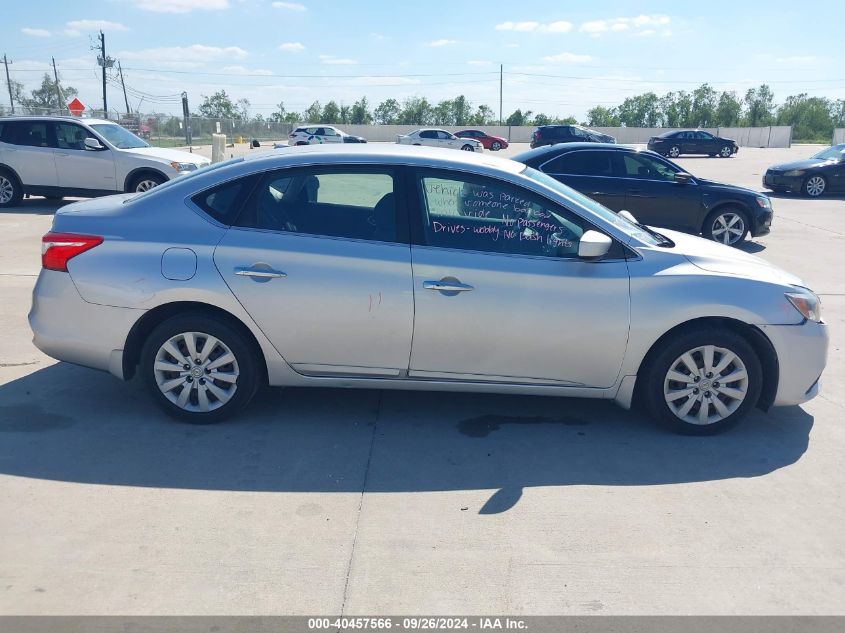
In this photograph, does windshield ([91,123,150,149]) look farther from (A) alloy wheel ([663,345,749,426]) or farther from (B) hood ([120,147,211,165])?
(A) alloy wheel ([663,345,749,426])

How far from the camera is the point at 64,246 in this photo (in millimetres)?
4688

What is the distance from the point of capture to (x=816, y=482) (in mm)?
4266

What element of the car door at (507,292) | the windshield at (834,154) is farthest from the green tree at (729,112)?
the car door at (507,292)

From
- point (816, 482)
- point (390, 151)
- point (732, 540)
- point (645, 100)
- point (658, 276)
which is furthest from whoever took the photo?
point (645, 100)

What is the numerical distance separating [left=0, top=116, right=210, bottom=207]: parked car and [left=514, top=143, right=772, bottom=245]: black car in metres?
7.39

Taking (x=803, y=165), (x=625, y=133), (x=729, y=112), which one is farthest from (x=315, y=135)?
(x=729, y=112)

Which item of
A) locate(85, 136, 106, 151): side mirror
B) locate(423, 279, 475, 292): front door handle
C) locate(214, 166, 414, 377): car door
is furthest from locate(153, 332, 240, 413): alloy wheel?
locate(85, 136, 106, 151): side mirror

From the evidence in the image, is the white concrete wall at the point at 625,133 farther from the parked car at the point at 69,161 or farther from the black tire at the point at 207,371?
the black tire at the point at 207,371

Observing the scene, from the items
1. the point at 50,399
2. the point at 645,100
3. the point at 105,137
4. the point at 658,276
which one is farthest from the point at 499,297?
the point at 645,100

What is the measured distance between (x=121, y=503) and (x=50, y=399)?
1688 mm

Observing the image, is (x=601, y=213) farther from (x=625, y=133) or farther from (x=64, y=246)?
(x=625, y=133)

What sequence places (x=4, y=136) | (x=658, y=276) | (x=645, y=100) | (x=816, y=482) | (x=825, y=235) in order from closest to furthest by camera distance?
1. (x=816, y=482)
2. (x=658, y=276)
3. (x=825, y=235)
4. (x=4, y=136)
5. (x=645, y=100)

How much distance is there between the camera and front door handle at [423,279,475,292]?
4.48 meters
